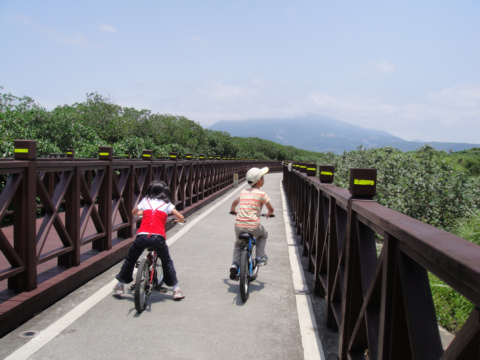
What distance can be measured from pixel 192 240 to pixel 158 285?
162 inches

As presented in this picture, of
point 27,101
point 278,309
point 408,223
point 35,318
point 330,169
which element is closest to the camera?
point 408,223

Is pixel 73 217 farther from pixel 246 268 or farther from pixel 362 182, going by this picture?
pixel 362 182

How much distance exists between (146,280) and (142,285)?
0.10 metres

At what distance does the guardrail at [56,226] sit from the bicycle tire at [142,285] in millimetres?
1042

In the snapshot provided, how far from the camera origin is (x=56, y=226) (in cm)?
585

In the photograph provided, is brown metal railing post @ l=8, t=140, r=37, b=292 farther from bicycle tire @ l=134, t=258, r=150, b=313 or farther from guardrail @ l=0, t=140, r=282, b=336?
bicycle tire @ l=134, t=258, r=150, b=313

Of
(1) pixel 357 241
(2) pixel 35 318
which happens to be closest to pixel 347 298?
(1) pixel 357 241

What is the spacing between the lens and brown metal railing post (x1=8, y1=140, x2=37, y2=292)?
500cm

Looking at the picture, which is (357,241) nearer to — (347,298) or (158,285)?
(347,298)

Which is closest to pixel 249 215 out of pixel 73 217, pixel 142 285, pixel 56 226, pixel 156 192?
pixel 156 192

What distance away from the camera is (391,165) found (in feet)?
44.0

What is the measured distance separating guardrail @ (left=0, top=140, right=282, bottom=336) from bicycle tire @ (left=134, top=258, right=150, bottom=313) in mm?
1042

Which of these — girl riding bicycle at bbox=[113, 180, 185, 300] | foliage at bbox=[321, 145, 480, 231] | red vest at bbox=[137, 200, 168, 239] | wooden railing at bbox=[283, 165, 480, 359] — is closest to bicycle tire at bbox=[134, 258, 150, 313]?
girl riding bicycle at bbox=[113, 180, 185, 300]

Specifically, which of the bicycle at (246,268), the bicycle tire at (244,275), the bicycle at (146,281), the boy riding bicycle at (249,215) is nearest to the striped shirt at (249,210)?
the boy riding bicycle at (249,215)
